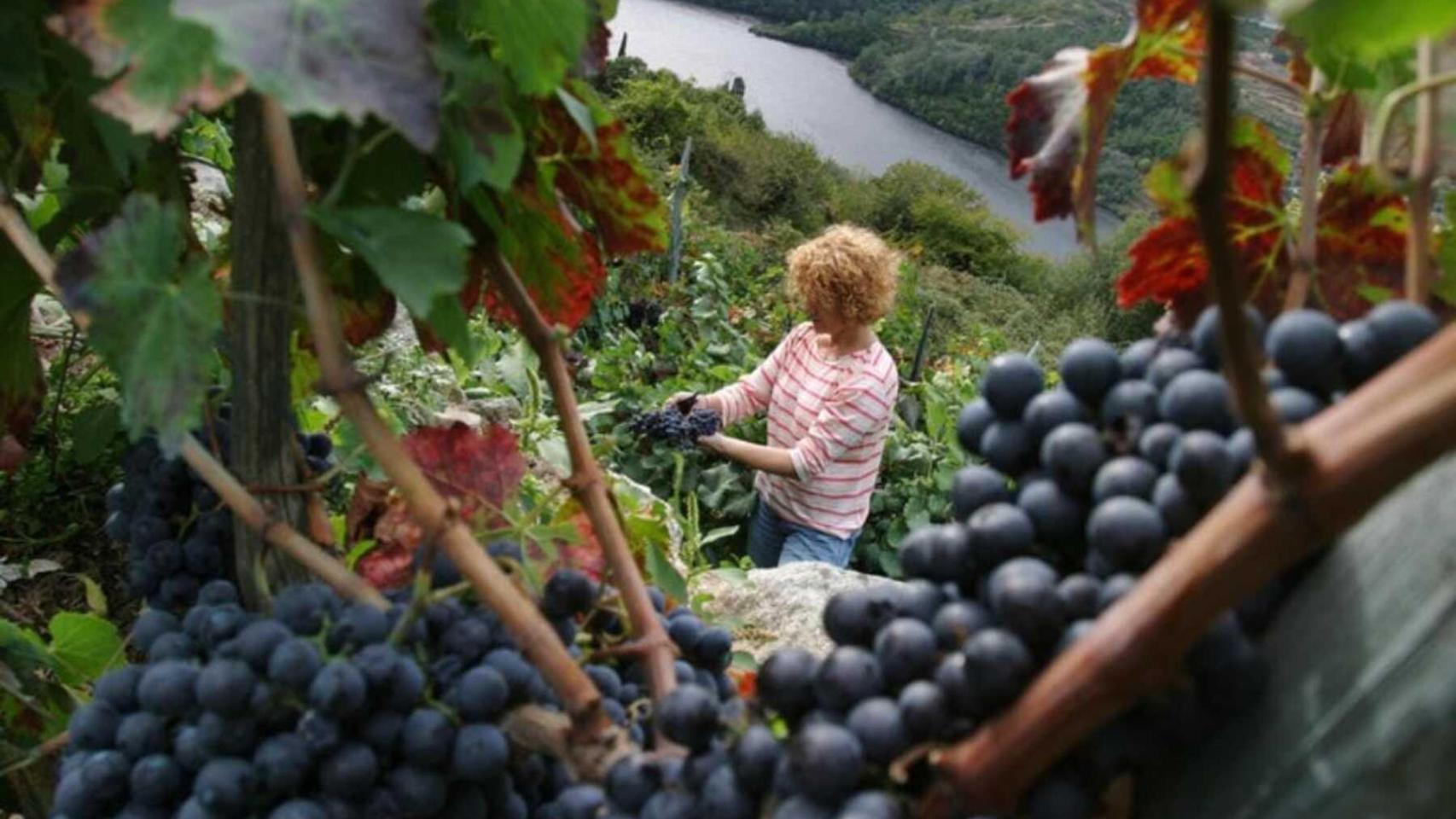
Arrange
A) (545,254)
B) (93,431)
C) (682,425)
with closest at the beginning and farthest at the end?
(545,254)
(93,431)
(682,425)

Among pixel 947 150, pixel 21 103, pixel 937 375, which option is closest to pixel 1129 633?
pixel 21 103

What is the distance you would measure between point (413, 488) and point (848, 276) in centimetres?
275

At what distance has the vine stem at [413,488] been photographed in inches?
24.7

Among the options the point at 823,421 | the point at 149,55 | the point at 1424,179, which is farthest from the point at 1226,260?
the point at 823,421

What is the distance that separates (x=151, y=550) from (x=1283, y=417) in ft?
2.35

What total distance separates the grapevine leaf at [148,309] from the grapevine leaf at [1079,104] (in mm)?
511

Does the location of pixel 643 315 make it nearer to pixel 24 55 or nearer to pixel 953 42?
pixel 24 55

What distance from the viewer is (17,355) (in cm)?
102

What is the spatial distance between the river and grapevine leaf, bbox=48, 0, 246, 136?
23.8 m

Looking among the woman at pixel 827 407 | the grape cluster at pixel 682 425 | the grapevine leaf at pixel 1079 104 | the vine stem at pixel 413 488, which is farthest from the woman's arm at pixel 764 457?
the vine stem at pixel 413 488

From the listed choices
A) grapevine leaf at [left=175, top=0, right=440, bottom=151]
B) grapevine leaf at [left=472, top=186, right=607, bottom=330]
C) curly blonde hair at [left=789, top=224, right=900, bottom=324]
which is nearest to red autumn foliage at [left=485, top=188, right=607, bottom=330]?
grapevine leaf at [left=472, top=186, right=607, bottom=330]

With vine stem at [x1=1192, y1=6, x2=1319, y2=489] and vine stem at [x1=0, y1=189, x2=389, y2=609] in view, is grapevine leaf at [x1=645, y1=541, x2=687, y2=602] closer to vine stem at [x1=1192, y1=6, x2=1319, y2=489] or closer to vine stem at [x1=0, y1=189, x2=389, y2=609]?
vine stem at [x1=0, y1=189, x2=389, y2=609]

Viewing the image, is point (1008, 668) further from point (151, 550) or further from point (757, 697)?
→ point (151, 550)

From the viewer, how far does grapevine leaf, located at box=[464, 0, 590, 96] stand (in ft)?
2.42
